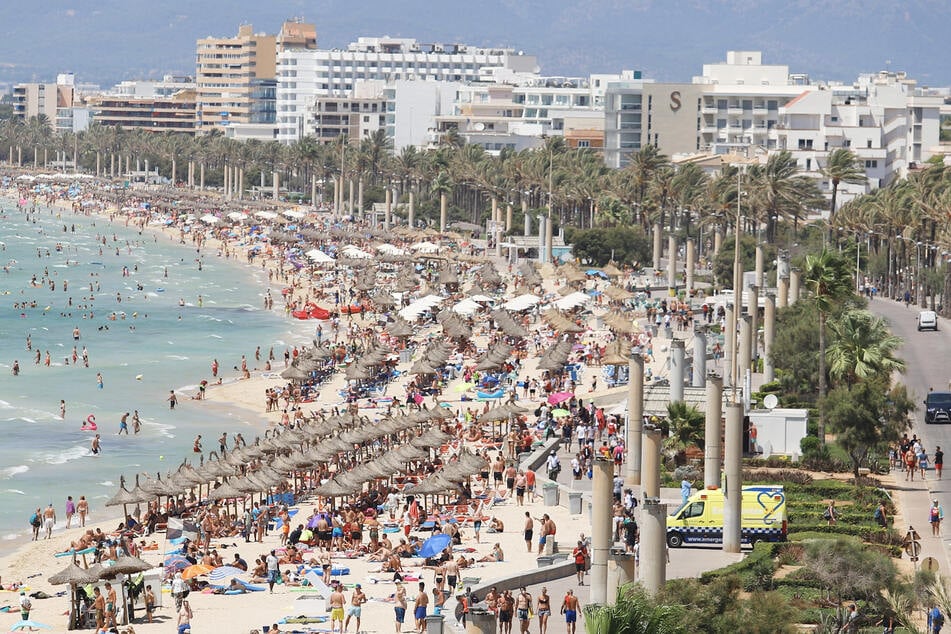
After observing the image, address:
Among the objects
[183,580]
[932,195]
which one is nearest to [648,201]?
[932,195]

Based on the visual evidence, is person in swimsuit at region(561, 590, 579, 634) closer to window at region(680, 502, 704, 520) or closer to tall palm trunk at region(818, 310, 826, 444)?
window at region(680, 502, 704, 520)

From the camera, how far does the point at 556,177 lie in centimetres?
12200

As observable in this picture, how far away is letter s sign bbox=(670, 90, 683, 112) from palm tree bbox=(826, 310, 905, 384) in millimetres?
109254

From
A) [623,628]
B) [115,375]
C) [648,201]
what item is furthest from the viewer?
[648,201]

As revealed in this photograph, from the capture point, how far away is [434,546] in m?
36.5

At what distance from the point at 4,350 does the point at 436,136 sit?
Result: 101764 millimetres

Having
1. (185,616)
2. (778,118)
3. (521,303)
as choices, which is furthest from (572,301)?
(778,118)

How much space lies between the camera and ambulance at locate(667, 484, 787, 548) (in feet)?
112

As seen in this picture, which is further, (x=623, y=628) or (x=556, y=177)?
(x=556, y=177)

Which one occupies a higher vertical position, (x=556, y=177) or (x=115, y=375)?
(x=556, y=177)

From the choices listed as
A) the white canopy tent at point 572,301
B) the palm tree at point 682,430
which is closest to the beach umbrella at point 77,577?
the palm tree at point 682,430

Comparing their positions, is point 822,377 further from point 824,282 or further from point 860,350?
point 824,282

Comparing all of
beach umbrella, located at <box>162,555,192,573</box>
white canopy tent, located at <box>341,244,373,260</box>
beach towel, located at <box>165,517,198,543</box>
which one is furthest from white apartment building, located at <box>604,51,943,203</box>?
beach umbrella, located at <box>162,555,192,573</box>

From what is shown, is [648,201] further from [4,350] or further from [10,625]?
[10,625]
